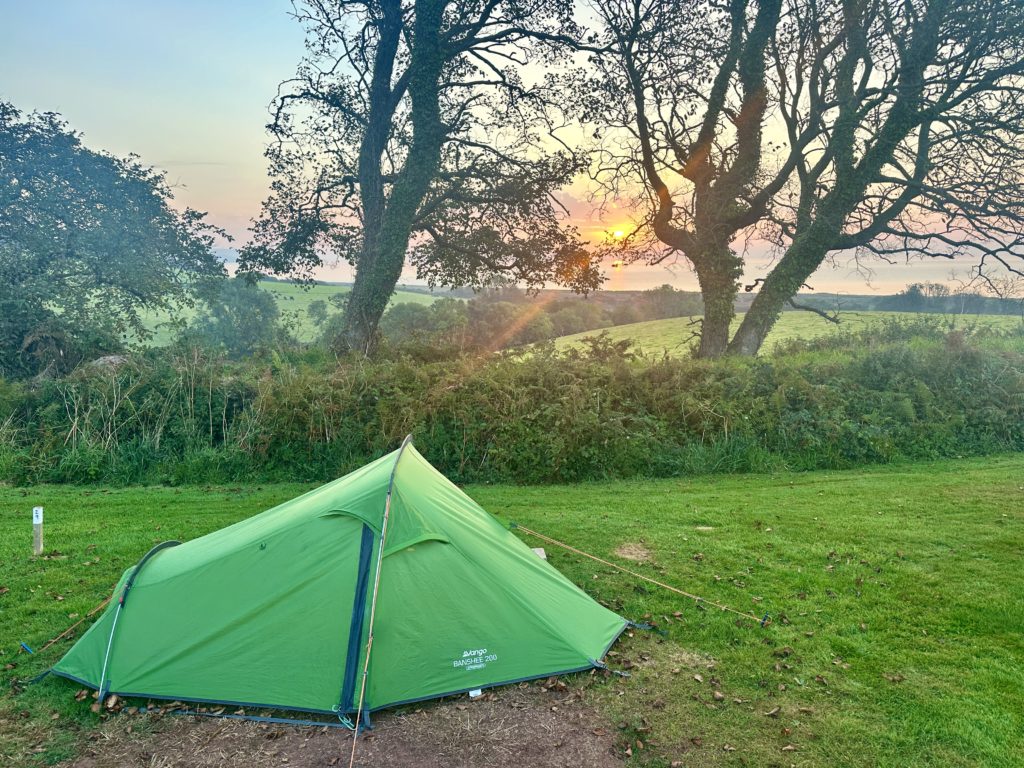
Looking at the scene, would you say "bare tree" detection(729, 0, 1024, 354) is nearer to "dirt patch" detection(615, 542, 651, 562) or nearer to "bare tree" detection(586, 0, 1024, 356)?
"bare tree" detection(586, 0, 1024, 356)

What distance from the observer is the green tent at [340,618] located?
15.5ft

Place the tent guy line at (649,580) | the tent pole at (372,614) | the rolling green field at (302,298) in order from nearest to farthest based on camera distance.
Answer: the tent pole at (372,614) → the tent guy line at (649,580) → the rolling green field at (302,298)

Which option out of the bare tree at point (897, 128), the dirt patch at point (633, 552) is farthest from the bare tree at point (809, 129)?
the dirt patch at point (633, 552)

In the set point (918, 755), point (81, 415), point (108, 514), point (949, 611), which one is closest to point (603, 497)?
point (949, 611)

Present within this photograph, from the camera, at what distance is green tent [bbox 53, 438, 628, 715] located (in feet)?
15.5

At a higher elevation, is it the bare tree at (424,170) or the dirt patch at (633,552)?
the bare tree at (424,170)

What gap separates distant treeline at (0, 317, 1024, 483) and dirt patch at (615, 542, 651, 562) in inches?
147

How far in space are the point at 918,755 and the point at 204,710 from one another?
4942 millimetres

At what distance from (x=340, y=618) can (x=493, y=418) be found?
754cm

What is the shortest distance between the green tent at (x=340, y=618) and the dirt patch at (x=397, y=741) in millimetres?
186

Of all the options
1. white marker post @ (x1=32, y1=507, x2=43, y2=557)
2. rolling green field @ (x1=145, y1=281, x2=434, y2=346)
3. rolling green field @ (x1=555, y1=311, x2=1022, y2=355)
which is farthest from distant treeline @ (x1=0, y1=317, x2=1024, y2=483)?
rolling green field @ (x1=145, y1=281, x2=434, y2=346)

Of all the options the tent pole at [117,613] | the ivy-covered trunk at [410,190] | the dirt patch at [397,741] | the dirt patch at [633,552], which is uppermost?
the ivy-covered trunk at [410,190]

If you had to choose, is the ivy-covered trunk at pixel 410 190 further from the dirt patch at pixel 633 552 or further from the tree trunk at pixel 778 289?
the dirt patch at pixel 633 552

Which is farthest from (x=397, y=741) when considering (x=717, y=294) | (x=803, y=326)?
(x=803, y=326)
